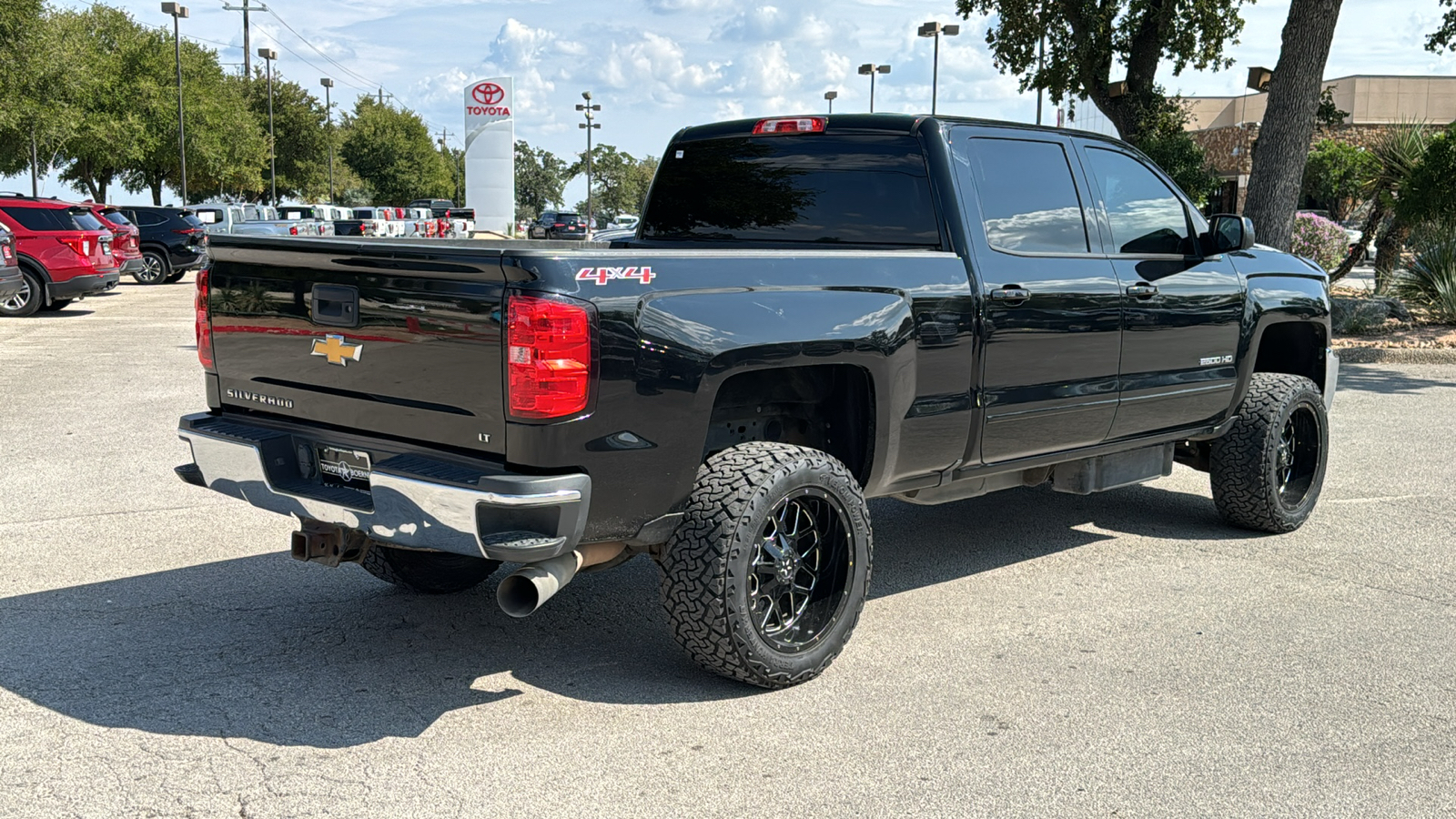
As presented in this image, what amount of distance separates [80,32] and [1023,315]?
155 feet

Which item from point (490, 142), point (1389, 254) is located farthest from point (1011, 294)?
point (490, 142)

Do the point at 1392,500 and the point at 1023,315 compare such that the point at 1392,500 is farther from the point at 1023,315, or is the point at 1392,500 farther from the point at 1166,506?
the point at 1023,315

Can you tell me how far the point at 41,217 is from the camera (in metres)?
19.1

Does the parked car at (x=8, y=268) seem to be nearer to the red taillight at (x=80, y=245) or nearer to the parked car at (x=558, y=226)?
the red taillight at (x=80, y=245)

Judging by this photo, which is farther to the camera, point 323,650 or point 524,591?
point 323,650

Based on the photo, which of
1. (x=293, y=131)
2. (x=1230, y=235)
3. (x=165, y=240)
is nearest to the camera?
(x=1230, y=235)

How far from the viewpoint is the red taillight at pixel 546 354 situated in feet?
12.6

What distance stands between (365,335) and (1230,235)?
4.28 metres

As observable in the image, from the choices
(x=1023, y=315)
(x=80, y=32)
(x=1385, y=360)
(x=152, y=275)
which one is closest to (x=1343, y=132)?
(x=1385, y=360)

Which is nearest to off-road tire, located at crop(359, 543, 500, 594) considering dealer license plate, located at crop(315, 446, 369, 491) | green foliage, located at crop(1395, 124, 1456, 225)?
dealer license plate, located at crop(315, 446, 369, 491)

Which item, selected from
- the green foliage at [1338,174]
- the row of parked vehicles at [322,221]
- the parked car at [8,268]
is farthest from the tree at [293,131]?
the parked car at [8,268]

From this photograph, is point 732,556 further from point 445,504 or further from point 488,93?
point 488,93

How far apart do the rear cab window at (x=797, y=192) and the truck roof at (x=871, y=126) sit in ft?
0.10

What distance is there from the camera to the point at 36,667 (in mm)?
4645
